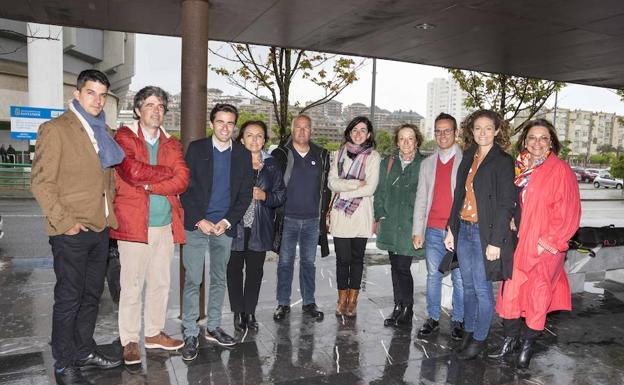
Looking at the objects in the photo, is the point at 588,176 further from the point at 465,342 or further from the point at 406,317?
the point at 465,342

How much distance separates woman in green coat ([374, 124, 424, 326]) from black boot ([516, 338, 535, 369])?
3.85 feet

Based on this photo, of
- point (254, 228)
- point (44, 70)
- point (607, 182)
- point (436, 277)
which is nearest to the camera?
point (254, 228)

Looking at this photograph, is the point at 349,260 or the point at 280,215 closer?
the point at 280,215

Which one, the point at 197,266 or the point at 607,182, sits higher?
the point at 197,266

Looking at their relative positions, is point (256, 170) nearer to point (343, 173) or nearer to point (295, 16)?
point (343, 173)

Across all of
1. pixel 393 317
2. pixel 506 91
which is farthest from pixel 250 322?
pixel 506 91

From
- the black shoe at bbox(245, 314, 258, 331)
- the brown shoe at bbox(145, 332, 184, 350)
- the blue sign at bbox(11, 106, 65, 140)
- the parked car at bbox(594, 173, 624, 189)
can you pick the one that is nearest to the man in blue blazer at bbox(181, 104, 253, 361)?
the brown shoe at bbox(145, 332, 184, 350)

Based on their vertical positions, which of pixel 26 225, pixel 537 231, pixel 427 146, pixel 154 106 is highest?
pixel 427 146

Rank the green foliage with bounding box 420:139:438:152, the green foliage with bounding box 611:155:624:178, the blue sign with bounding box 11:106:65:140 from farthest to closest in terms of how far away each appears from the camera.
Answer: the green foliage with bounding box 611:155:624:178, the blue sign with bounding box 11:106:65:140, the green foliage with bounding box 420:139:438:152

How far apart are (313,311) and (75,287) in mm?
2457

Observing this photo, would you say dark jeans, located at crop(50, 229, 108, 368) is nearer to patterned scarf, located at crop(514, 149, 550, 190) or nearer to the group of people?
the group of people

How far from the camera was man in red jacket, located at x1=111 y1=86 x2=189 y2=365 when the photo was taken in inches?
142

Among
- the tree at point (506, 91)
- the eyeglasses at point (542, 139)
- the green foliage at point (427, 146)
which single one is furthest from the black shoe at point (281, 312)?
the tree at point (506, 91)

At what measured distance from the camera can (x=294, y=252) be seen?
4941mm
